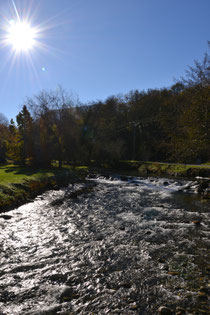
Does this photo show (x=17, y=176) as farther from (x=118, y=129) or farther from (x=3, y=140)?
(x=118, y=129)

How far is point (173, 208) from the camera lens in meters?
14.0

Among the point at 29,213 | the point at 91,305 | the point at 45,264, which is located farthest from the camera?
the point at 29,213

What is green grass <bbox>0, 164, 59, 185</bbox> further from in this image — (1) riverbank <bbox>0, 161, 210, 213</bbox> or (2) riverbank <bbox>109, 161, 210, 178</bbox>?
(2) riverbank <bbox>109, 161, 210, 178</bbox>

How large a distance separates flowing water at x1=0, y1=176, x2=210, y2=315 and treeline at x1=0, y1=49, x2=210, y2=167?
20.5 ft

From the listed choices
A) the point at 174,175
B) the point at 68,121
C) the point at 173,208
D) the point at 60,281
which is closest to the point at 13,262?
the point at 60,281

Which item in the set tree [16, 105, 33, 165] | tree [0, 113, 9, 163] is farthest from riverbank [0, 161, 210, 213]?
tree [0, 113, 9, 163]

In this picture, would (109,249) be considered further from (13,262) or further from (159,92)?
(159,92)

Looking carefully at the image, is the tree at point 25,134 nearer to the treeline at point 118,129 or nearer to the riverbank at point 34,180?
the treeline at point 118,129

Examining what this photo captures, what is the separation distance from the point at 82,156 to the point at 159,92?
33.9m

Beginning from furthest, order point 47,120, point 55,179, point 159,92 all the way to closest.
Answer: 1. point 159,92
2. point 47,120
3. point 55,179

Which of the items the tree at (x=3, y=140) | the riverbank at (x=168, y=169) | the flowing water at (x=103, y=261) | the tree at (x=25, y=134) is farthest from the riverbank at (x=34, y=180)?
the tree at (x=3, y=140)

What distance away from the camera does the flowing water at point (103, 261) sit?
509cm

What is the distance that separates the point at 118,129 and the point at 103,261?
54929 mm

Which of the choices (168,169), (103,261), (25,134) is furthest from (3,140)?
(103,261)
